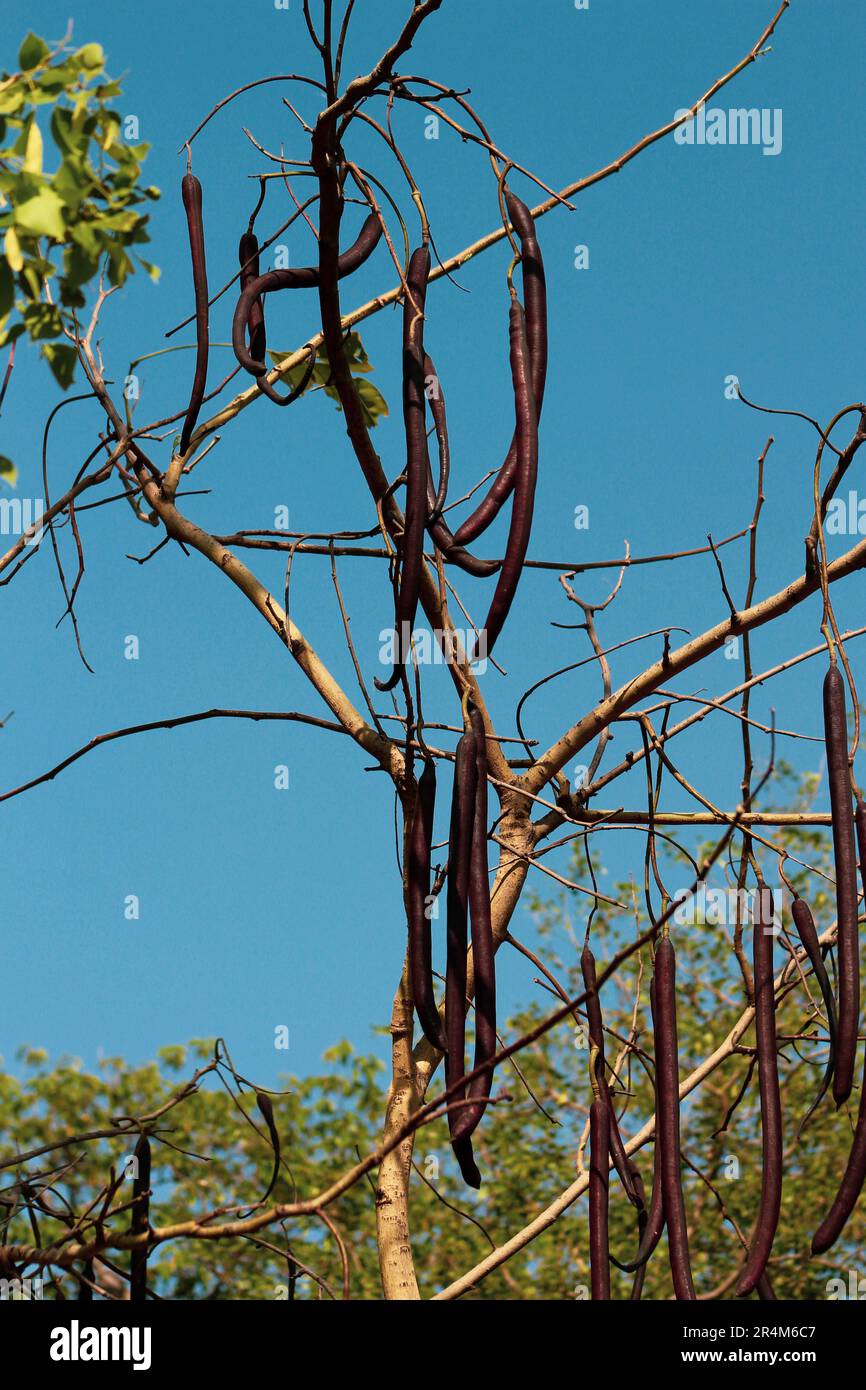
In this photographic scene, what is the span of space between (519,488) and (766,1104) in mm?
813

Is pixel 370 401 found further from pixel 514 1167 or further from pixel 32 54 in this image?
pixel 514 1167

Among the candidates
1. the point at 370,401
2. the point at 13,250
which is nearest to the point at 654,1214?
the point at 13,250

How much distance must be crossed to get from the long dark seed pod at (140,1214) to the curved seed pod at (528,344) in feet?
2.76

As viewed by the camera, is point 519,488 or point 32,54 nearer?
point 32,54

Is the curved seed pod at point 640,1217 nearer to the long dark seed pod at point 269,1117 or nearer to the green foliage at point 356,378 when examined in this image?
the long dark seed pod at point 269,1117

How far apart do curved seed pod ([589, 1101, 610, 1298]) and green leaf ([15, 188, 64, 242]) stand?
119 centimetres

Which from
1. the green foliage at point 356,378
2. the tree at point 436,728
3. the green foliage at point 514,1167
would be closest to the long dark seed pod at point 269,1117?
the tree at point 436,728

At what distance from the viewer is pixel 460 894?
73.3 inches

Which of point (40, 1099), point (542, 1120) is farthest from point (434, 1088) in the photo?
point (40, 1099)

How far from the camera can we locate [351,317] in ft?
9.23

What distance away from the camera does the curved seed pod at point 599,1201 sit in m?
1.77

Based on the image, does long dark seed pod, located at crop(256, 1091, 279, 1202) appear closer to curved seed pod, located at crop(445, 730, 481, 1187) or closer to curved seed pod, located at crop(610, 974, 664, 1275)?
curved seed pod, located at crop(445, 730, 481, 1187)

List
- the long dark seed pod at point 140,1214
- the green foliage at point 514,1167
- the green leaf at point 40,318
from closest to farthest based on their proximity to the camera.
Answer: the green leaf at point 40,318 < the long dark seed pod at point 140,1214 < the green foliage at point 514,1167
